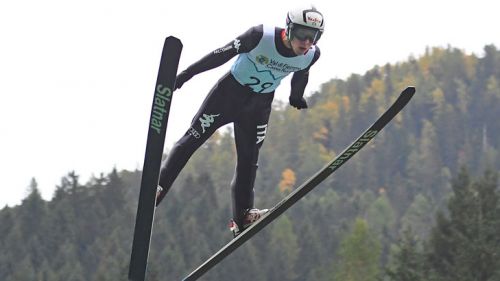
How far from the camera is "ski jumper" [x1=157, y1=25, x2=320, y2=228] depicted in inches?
416

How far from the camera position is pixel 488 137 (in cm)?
18825

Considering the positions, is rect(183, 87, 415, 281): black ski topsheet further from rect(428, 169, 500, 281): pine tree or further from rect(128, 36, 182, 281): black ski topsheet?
rect(428, 169, 500, 281): pine tree

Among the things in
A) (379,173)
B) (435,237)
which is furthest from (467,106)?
(435,237)

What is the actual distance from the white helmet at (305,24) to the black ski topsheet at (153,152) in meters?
1.32

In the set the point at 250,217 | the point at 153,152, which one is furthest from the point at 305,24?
the point at 250,217

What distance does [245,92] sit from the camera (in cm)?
1093

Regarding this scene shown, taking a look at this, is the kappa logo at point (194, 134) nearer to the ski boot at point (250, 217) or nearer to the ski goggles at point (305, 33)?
the ski boot at point (250, 217)

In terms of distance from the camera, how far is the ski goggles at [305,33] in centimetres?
1030

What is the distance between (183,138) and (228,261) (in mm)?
82439

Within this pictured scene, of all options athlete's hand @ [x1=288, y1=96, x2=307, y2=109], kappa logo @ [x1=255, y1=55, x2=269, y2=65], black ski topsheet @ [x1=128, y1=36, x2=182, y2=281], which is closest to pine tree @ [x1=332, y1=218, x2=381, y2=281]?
athlete's hand @ [x1=288, y1=96, x2=307, y2=109]

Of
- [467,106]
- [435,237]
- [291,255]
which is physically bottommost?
[435,237]

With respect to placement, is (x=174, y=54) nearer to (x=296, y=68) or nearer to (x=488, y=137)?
(x=296, y=68)

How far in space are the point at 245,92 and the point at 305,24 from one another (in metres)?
1.00

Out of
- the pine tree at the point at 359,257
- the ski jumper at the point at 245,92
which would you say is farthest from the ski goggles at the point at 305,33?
the pine tree at the point at 359,257
